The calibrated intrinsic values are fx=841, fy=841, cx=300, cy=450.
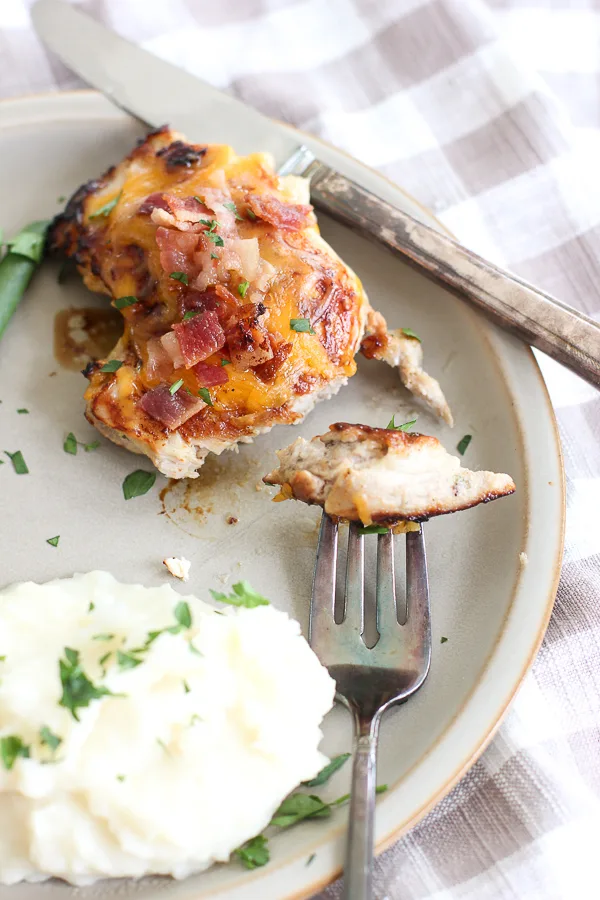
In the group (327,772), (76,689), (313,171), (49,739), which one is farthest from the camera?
(313,171)

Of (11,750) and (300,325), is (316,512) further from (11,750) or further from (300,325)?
(11,750)

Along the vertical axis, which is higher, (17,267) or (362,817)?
(17,267)

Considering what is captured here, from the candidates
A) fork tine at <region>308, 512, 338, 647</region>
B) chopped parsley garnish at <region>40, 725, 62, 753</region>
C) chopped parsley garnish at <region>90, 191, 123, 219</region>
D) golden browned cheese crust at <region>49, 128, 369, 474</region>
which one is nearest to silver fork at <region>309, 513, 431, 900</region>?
fork tine at <region>308, 512, 338, 647</region>

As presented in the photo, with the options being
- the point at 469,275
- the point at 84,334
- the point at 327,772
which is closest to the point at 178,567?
the point at 327,772

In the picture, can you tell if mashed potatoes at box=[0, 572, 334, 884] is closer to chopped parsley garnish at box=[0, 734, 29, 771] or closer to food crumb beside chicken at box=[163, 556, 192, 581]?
chopped parsley garnish at box=[0, 734, 29, 771]

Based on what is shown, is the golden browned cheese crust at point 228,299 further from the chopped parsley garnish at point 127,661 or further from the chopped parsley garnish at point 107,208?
the chopped parsley garnish at point 127,661

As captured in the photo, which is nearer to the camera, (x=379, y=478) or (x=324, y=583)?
(x=379, y=478)
